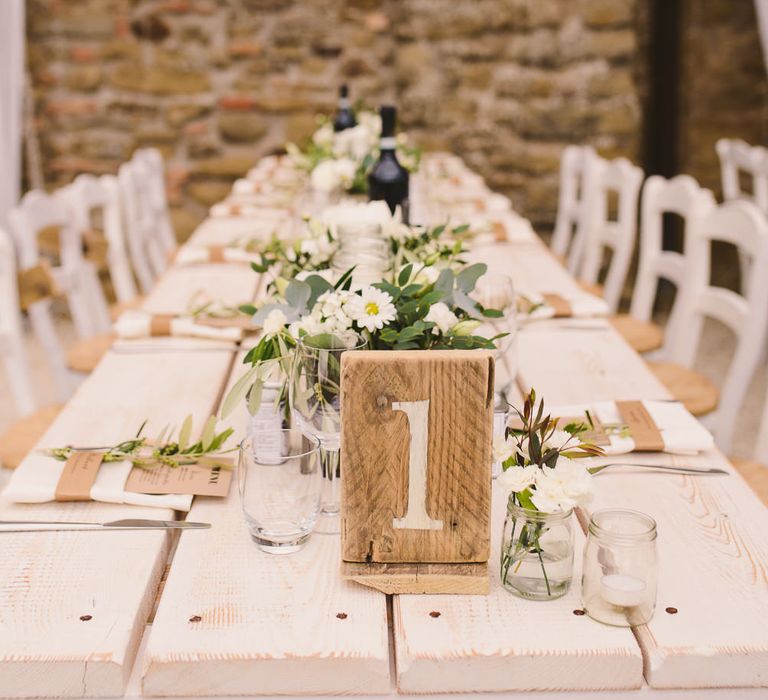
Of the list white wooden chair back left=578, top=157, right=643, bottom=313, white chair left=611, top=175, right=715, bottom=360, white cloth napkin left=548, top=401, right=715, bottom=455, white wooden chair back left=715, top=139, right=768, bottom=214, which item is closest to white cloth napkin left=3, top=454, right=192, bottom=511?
white cloth napkin left=548, top=401, right=715, bottom=455

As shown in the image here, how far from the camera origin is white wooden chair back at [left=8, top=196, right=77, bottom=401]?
266 cm

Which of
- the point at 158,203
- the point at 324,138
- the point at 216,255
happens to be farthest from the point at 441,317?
the point at 158,203

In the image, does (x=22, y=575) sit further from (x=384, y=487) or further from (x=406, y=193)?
(x=406, y=193)

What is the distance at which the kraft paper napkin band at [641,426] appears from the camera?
1.44m

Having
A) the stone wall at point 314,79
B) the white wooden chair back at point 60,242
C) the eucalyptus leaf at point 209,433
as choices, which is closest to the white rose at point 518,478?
the eucalyptus leaf at point 209,433

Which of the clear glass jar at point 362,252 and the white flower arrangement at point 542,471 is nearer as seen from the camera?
the white flower arrangement at point 542,471

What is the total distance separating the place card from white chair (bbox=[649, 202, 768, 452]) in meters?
1.31

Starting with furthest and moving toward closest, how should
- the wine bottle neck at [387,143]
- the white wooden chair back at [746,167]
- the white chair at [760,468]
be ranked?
1. the white wooden chair back at [746,167]
2. the wine bottle neck at [387,143]
3. the white chair at [760,468]

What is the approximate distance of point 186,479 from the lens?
134cm

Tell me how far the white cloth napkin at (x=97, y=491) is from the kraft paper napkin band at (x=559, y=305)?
46.3 inches

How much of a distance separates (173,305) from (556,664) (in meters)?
1.64

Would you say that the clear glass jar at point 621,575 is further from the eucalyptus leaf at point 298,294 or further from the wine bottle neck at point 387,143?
Result: the wine bottle neck at point 387,143

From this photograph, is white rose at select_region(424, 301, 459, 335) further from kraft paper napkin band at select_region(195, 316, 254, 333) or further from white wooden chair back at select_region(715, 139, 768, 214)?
white wooden chair back at select_region(715, 139, 768, 214)

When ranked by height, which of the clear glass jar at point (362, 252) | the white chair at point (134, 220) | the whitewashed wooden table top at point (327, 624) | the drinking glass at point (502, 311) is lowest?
the white chair at point (134, 220)
